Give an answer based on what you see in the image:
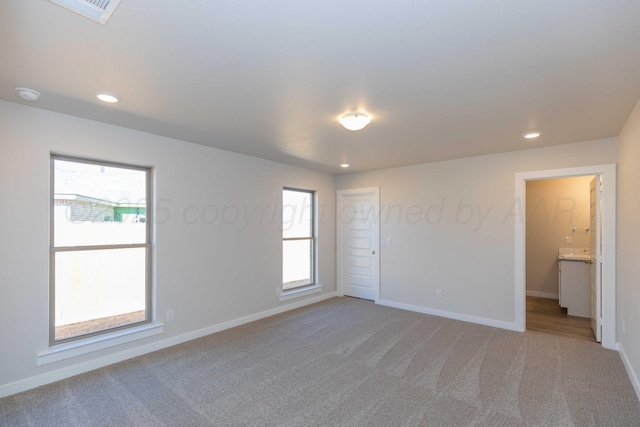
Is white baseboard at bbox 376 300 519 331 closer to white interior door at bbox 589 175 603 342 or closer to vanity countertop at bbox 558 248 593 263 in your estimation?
white interior door at bbox 589 175 603 342

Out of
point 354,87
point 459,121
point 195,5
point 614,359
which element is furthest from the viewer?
point 614,359

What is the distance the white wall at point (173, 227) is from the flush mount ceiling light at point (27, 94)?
0.30m

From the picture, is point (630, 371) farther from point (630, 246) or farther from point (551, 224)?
point (551, 224)

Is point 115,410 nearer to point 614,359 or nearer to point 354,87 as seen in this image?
point 354,87

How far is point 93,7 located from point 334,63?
1.25 meters

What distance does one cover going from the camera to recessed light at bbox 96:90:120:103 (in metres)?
2.31

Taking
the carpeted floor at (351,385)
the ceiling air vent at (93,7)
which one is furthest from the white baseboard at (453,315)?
the ceiling air vent at (93,7)

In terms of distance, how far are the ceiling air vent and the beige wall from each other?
683cm

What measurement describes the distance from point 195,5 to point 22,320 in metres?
2.98

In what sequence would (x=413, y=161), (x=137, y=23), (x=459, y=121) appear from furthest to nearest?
(x=413, y=161) < (x=459, y=121) < (x=137, y=23)

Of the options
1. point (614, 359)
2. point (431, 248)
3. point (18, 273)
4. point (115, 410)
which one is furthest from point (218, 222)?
point (614, 359)

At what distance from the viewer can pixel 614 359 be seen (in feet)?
10.2

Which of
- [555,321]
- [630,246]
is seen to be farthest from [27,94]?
[555,321]

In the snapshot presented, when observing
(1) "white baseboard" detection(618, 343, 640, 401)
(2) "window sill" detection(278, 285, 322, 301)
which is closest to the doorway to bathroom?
(1) "white baseboard" detection(618, 343, 640, 401)
